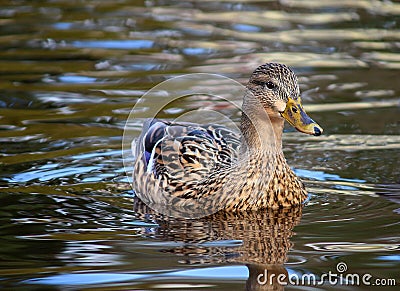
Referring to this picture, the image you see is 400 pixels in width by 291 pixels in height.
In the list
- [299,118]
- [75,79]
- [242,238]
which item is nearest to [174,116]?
[75,79]

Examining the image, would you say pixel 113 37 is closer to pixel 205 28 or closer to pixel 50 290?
pixel 205 28

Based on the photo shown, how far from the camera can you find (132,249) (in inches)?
277

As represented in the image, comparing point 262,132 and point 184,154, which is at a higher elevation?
point 262,132

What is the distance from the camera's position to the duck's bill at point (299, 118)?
7.96 metres

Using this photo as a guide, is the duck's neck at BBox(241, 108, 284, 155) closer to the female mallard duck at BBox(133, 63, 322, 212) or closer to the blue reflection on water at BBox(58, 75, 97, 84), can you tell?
the female mallard duck at BBox(133, 63, 322, 212)

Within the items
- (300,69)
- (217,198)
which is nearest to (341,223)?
(217,198)

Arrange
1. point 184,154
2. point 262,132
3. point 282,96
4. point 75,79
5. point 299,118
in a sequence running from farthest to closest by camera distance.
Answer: point 75,79
point 184,154
point 262,132
point 282,96
point 299,118

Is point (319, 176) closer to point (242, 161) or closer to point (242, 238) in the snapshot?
point (242, 161)

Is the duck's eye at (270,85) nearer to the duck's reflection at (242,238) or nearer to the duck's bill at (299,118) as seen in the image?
the duck's bill at (299,118)

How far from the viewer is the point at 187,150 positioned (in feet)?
28.7

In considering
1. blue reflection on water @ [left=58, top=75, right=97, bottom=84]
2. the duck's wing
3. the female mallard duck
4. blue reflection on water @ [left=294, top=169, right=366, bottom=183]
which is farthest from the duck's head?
blue reflection on water @ [left=58, top=75, right=97, bottom=84]

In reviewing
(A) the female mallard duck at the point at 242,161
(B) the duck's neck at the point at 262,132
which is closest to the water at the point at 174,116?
(A) the female mallard duck at the point at 242,161

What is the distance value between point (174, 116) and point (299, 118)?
129 inches

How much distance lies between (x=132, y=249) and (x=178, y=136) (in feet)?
6.97
